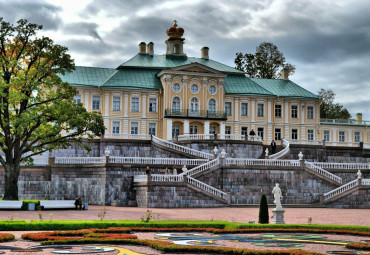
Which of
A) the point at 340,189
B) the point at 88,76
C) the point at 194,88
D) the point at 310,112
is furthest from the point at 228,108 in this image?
the point at 340,189

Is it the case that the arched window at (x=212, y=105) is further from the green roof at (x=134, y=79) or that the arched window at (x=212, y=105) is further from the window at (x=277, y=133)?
the window at (x=277, y=133)

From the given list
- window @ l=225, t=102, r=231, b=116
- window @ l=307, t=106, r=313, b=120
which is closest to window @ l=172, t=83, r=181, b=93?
window @ l=225, t=102, r=231, b=116

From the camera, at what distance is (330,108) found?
84.3 m

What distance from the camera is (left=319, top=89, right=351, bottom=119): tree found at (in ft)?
275

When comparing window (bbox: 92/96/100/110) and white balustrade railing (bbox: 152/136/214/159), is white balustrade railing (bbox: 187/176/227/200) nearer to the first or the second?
white balustrade railing (bbox: 152/136/214/159)

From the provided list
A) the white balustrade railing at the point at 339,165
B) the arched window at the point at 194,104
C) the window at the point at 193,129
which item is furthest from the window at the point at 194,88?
the white balustrade railing at the point at 339,165

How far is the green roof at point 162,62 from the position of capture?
214 ft

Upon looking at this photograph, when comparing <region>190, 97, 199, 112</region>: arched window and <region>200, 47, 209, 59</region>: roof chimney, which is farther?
<region>200, 47, 209, 59</region>: roof chimney

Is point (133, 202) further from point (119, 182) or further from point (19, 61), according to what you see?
point (19, 61)

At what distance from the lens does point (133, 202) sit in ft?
135

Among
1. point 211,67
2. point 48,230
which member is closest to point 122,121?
point 211,67

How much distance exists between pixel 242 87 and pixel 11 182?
3468 centimetres

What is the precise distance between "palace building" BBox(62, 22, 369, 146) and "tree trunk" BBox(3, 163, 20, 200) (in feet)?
70.5

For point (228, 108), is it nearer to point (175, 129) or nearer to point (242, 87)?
point (242, 87)
